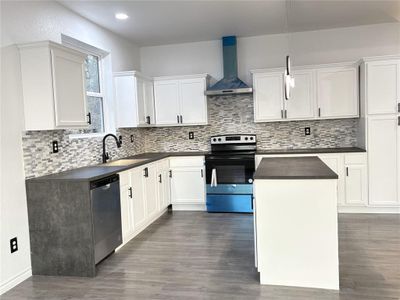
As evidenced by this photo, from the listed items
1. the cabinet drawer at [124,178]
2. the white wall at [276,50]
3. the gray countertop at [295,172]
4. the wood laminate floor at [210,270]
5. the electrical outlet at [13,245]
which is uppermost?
the white wall at [276,50]

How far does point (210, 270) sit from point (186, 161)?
2.41m

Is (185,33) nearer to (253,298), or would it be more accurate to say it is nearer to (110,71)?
(110,71)

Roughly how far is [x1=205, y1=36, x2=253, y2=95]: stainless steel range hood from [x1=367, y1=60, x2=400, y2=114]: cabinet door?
1617 mm

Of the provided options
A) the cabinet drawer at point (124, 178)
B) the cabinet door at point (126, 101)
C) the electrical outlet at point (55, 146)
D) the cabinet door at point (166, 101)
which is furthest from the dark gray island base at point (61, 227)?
the cabinet door at point (166, 101)

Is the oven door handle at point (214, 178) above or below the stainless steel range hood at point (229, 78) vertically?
below

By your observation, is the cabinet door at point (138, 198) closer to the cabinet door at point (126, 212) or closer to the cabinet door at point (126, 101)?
the cabinet door at point (126, 212)

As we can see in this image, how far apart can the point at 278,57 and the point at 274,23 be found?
730mm

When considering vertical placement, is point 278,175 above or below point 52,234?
above

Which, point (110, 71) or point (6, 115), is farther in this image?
point (110, 71)

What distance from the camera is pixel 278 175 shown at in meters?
2.78

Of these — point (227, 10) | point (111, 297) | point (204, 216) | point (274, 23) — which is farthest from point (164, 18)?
point (111, 297)

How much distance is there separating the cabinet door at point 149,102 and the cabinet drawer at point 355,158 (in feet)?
9.58

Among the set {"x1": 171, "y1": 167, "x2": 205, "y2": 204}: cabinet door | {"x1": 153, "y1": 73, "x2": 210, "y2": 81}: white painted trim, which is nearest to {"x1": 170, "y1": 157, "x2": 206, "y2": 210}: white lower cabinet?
{"x1": 171, "y1": 167, "x2": 205, "y2": 204}: cabinet door

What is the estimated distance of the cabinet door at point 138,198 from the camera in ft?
13.3
